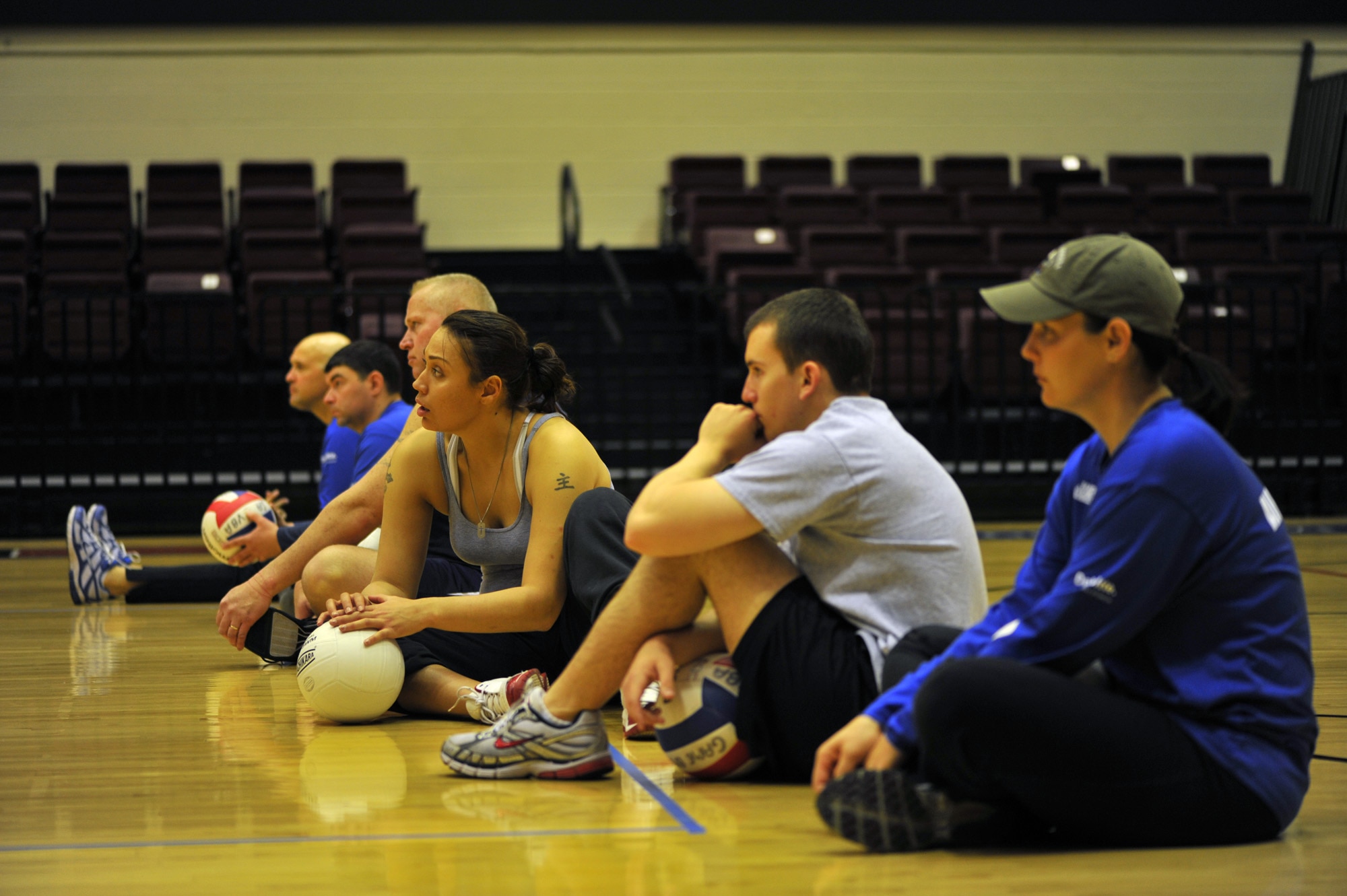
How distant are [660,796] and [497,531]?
837 mm

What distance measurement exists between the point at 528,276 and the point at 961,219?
3.46 meters

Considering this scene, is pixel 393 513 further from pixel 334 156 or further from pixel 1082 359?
pixel 334 156

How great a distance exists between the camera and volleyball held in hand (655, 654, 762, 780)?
2.31 meters

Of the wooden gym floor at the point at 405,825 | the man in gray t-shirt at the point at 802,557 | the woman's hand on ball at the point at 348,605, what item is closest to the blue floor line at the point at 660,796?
the wooden gym floor at the point at 405,825

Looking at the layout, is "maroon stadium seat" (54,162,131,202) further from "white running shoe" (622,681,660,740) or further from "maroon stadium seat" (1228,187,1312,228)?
"white running shoe" (622,681,660,740)

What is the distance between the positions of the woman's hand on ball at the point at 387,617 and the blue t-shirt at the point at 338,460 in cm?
142

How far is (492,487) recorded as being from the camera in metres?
3.00

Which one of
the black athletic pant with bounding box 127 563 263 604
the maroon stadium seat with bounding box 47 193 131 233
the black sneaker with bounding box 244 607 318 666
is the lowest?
the black athletic pant with bounding box 127 563 263 604

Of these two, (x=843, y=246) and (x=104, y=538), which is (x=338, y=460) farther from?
(x=843, y=246)

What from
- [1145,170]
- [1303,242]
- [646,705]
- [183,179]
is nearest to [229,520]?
[646,705]

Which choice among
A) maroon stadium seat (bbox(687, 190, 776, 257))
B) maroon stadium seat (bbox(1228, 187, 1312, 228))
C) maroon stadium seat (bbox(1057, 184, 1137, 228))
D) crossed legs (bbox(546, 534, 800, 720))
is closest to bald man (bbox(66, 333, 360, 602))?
crossed legs (bbox(546, 534, 800, 720))

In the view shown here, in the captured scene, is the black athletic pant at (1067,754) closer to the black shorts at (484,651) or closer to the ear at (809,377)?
the ear at (809,377)

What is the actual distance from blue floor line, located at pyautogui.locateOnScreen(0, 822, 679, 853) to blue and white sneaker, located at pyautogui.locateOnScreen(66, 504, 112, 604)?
128 inches

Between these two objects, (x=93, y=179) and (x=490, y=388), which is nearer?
Result: (x=490, y=388)
